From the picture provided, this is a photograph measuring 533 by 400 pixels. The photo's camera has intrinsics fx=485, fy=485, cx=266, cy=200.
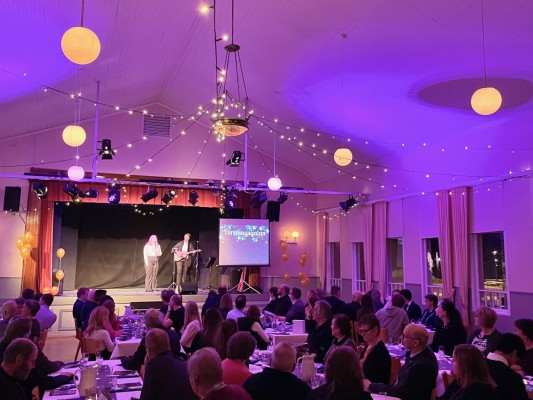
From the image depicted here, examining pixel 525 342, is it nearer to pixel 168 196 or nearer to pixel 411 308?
pixel 411 308

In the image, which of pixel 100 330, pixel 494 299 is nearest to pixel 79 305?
pixel 100 330

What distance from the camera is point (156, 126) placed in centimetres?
1392

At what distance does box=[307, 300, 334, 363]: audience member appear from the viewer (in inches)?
213

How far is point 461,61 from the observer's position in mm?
7176

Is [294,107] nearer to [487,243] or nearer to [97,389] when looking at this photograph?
[487,243]

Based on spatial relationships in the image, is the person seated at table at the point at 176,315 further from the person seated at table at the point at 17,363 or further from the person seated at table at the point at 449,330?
the person seated at table at the point at 17,363

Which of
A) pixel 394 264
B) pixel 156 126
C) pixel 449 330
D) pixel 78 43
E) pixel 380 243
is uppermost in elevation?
pixel 156 126

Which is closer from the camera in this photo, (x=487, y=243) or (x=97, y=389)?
(x=97, y=389)

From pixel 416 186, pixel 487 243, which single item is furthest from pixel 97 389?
pixel 416 186

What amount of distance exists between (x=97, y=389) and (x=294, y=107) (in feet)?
26.8

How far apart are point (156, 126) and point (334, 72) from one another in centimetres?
685

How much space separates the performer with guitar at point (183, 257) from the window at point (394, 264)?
5.66m

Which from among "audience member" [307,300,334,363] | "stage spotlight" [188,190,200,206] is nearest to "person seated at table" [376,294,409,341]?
"audience member" [307,300,334,363]

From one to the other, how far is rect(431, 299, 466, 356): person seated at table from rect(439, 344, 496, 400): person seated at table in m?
3.25
